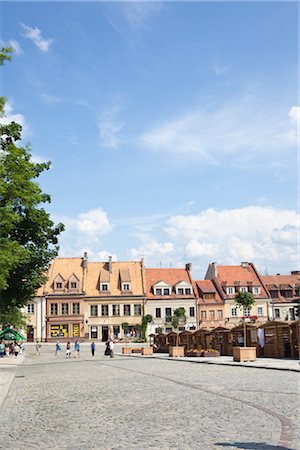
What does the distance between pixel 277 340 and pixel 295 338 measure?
2.18 m

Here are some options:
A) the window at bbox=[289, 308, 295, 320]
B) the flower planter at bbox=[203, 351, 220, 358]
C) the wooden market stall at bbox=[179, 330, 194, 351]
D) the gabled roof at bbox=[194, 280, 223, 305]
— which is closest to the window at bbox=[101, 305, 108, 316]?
the gabled roof at bbox=[194, 280, 223, 305]

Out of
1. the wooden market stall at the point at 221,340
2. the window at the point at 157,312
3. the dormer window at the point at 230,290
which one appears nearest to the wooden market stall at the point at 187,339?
the wooden market stall at the point at 221,340

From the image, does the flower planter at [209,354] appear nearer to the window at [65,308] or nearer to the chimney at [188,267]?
the window at [65,308]

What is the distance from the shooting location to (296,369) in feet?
75.5

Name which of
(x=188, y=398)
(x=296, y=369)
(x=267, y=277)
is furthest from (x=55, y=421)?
(x=267, y=277)

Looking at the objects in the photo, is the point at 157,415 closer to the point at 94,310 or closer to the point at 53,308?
the point at 53,308

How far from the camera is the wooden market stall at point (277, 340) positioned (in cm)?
3341

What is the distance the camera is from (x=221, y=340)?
41.7 meters

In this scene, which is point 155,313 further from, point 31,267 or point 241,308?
point 31,267

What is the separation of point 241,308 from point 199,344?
41.0 metres

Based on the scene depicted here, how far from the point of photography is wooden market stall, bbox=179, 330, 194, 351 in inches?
1783

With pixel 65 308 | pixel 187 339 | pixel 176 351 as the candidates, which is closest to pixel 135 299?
pixel 65 308

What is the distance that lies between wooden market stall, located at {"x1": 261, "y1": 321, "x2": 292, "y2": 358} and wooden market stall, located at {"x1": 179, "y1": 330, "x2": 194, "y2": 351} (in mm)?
10272

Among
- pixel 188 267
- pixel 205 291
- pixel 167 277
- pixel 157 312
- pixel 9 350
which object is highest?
pixel 188 267
